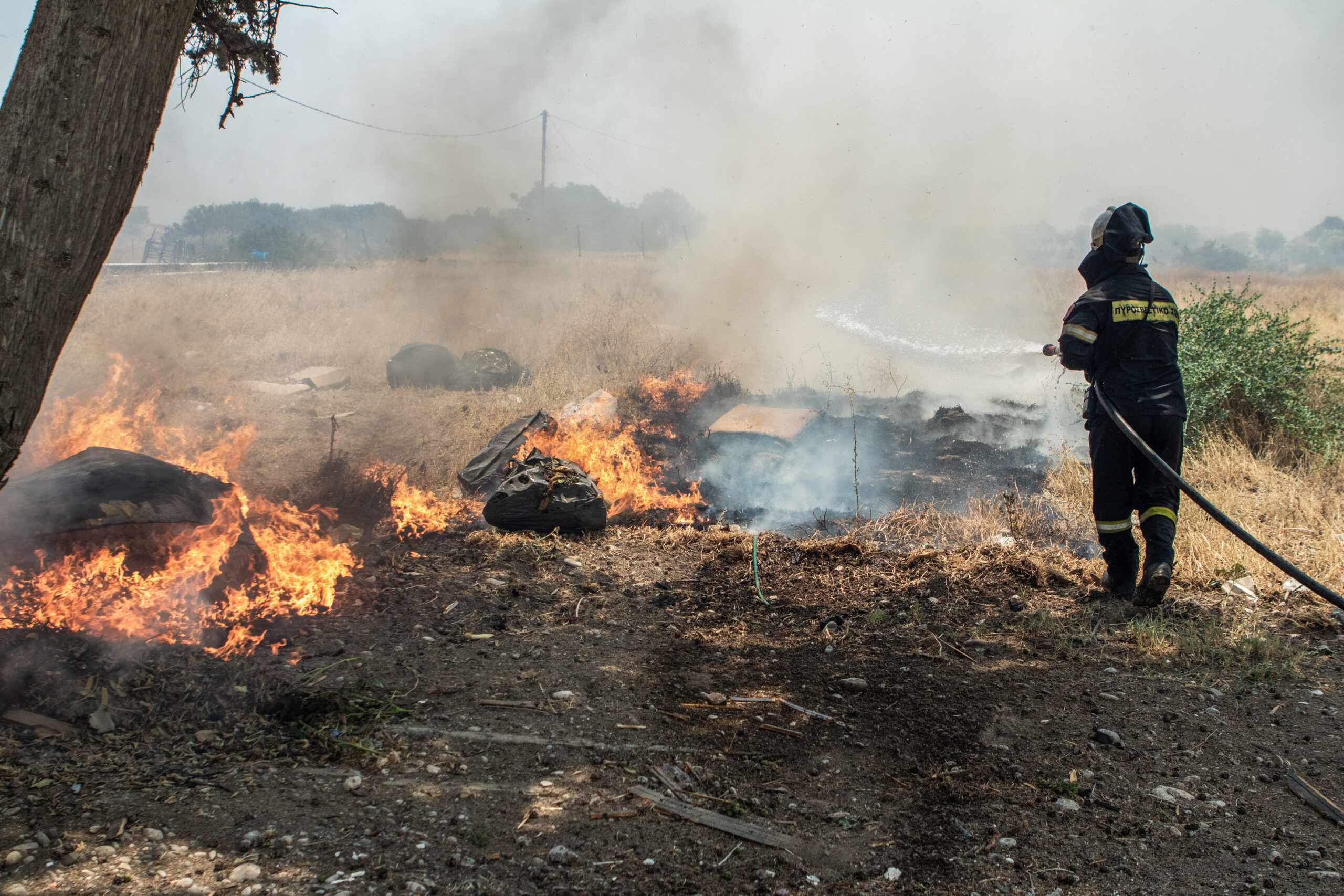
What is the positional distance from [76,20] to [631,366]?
921 centimetres

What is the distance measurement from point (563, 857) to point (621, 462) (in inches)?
195

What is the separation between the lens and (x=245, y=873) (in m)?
2.12

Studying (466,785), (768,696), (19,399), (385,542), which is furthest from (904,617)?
(19,399)

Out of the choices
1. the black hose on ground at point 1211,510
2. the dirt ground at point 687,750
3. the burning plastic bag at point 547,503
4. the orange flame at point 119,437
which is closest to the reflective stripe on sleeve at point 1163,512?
the black hose on ground at point 1211,510

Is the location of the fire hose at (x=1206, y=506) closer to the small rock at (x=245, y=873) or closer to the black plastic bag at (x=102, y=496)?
the small rock at (x=245, y=873)

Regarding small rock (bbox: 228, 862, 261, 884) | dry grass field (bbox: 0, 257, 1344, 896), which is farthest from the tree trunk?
small rock (bbox: 228, 862, 261, 884)

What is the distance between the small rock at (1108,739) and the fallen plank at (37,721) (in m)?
4.13

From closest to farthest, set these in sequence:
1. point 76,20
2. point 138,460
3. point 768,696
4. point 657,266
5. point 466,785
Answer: point 76,20
point 466,785
point 768,696
point 138,460
point 657,266

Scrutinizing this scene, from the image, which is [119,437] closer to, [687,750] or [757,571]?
[757,571]

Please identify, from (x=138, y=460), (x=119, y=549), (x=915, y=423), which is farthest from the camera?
(x=915, y=423)

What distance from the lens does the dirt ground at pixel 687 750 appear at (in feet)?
7.45

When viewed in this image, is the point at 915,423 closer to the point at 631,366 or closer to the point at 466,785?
the point at 631,366

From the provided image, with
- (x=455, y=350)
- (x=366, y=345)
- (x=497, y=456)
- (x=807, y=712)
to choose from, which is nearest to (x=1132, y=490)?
(x=807, y=712)

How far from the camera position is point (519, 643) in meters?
4.09
